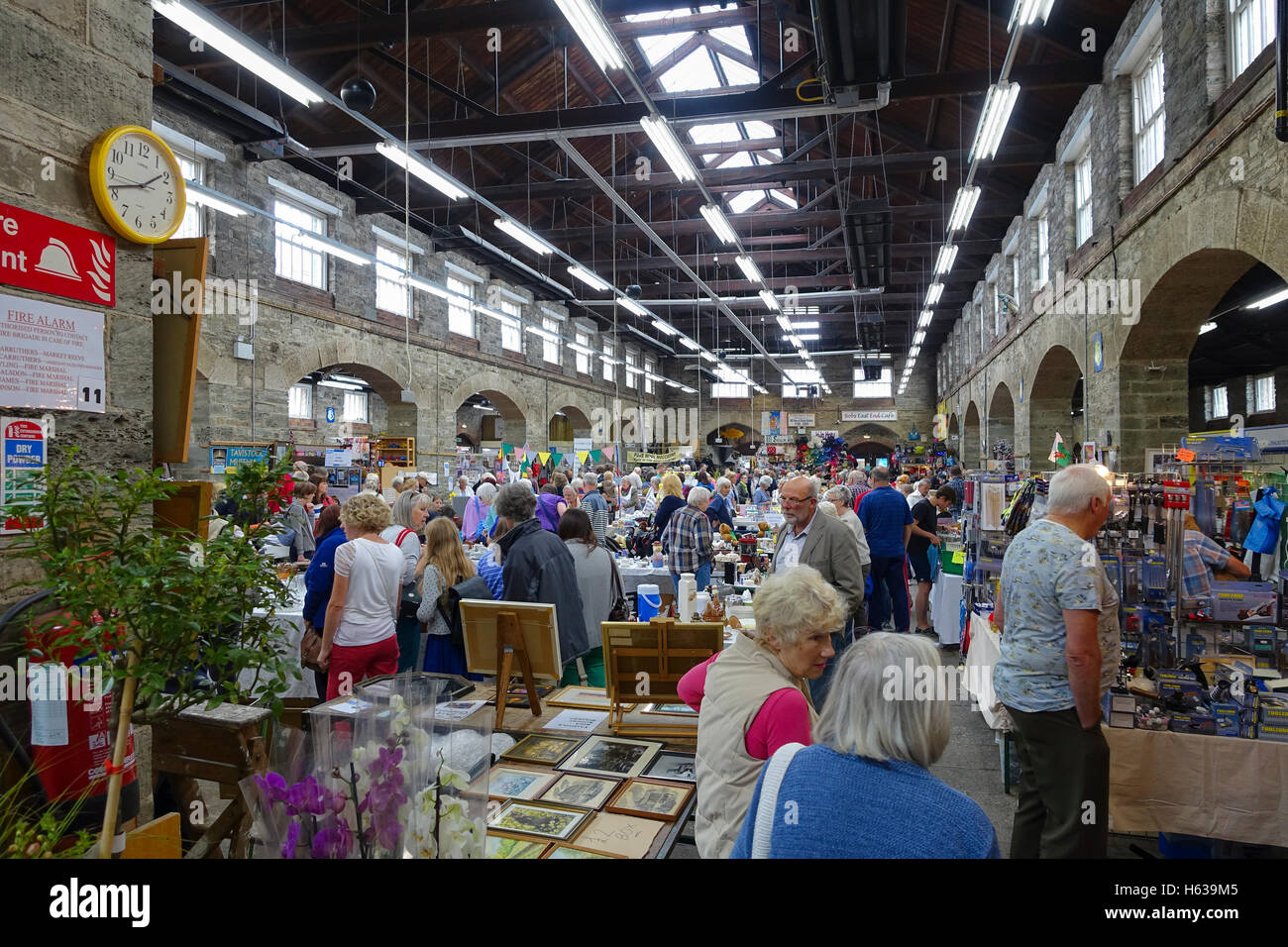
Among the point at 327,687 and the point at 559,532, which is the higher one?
the point at 559,532

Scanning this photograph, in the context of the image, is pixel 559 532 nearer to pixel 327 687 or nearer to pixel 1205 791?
pixel 327 687

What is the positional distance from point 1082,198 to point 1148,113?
2.32m

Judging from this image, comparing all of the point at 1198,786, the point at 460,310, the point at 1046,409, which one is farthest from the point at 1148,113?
the point at 460,310

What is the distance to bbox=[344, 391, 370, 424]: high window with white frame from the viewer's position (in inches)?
754

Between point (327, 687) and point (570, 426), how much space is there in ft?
68.4

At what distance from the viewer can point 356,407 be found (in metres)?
19.7

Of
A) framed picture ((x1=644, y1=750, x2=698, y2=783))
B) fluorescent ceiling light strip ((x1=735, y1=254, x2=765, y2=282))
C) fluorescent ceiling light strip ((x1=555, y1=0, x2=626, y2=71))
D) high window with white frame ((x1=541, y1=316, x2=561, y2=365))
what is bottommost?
framed picture ((x1=644, y1=750, x2=698, y2=783))

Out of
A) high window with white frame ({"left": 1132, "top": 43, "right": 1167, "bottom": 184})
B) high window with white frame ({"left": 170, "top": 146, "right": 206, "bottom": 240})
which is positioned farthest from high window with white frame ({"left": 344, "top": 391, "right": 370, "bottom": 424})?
high window with white frame ({"left": 1132, "top": 43, "right": 1167, "bottom": 184})

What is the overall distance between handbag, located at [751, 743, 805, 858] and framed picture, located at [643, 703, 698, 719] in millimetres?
2068

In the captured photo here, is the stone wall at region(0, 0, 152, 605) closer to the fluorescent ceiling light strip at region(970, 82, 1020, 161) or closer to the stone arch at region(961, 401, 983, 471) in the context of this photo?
the fluorescent ceiling light strip at region(970, 82, 1020, 161)

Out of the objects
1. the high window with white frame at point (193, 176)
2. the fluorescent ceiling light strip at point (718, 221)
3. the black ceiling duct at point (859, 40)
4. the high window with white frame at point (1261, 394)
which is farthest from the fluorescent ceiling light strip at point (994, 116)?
the high window with white frame at point (1261, 394)
